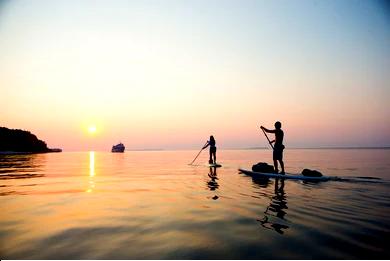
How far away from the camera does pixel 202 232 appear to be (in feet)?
18.6

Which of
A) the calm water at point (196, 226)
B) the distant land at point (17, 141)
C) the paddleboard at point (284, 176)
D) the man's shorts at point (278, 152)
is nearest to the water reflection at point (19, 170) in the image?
the calm water at point (196, 226)

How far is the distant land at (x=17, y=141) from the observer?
11914 centimetres

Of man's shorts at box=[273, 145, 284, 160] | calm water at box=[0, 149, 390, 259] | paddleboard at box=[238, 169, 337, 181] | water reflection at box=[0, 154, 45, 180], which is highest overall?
man's shorts at box=[273, 145, 284, 160]

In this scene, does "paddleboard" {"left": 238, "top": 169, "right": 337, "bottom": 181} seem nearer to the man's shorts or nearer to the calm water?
the man's shorts

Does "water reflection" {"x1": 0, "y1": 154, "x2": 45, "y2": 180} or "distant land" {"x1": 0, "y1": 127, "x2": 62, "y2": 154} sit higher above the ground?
"distant land" {"x1": 0, "y1": 127, "x2": 62, "y2": 154}

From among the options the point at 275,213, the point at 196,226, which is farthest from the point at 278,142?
the point at 196,226

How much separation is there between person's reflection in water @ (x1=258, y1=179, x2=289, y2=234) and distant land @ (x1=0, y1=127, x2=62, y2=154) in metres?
130

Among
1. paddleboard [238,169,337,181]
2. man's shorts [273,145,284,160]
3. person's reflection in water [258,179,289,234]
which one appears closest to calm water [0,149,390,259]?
person's reflection in water [258,179,289,234]

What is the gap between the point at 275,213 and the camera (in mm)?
7273

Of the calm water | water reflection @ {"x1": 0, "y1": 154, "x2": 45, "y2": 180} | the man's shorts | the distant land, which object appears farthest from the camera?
A: the distant land

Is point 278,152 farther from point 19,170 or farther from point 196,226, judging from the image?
point 19,170

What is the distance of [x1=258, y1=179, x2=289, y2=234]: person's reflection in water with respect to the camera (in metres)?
5.93

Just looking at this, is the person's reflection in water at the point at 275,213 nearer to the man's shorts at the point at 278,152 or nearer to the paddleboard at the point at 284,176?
the paddleboard at the point at 284,176

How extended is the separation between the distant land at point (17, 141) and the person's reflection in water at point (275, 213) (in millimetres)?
129546
